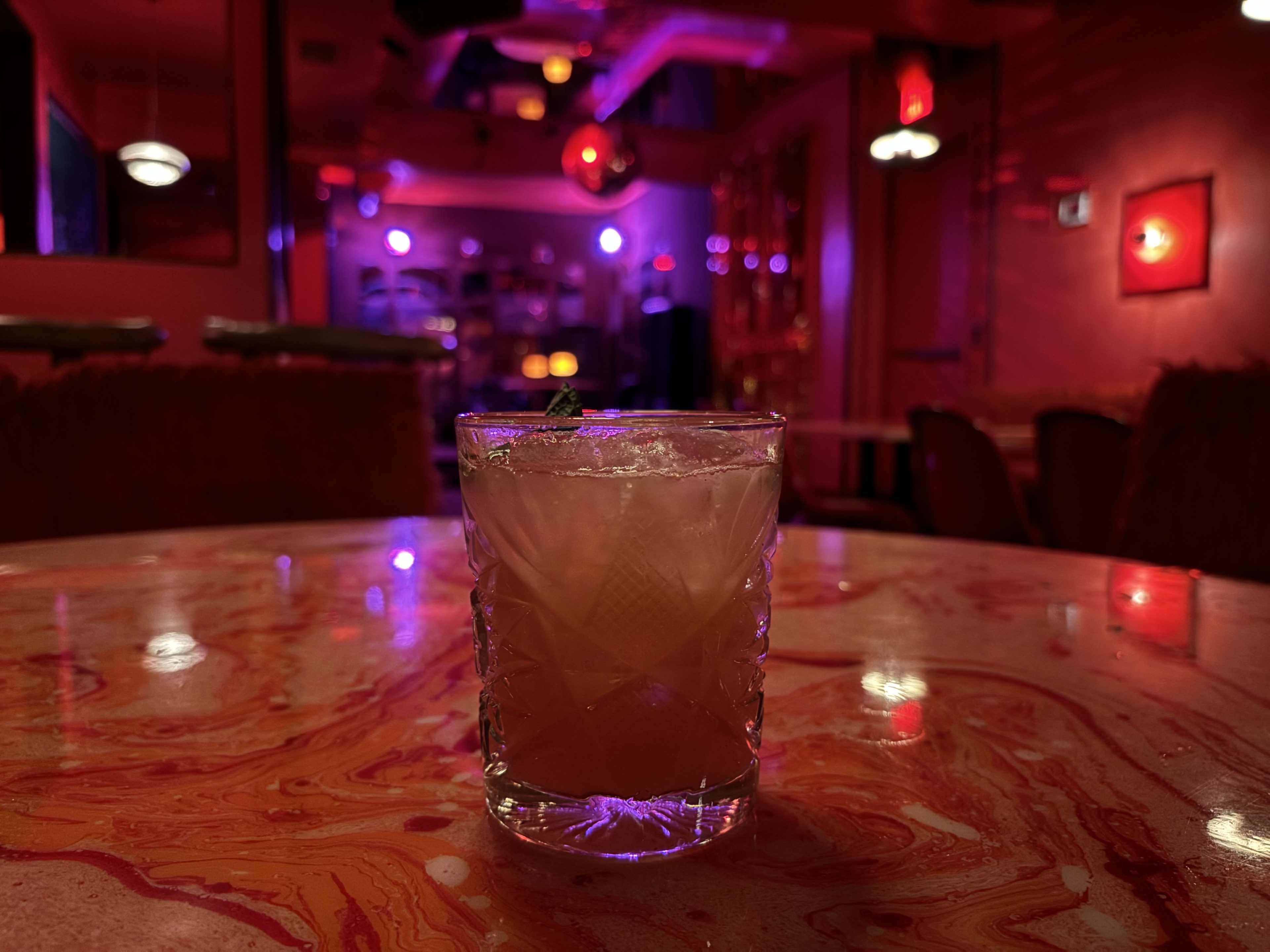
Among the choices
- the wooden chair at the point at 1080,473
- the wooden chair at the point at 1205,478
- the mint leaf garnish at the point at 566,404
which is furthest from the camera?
the wooden chair at the point at 1080,473

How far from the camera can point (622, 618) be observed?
385mm

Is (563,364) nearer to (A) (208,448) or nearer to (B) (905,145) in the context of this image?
(B) (905,145)

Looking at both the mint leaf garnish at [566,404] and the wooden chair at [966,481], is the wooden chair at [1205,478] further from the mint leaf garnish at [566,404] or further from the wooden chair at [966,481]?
the wooden chair at [966,481]


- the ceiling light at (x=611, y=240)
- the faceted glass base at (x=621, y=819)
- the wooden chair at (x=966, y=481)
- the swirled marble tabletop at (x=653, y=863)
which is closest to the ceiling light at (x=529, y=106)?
the ceiling light at (x=611, y=240)

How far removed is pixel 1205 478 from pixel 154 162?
536 centimetres

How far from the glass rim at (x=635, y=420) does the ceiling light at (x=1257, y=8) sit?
413 centimetres

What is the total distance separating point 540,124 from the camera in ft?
29.3

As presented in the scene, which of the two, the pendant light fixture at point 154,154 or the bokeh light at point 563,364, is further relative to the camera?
the bokeh light at point 563,364

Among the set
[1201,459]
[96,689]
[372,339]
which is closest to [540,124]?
[372,339]

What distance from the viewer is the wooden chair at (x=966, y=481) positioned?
3178mm

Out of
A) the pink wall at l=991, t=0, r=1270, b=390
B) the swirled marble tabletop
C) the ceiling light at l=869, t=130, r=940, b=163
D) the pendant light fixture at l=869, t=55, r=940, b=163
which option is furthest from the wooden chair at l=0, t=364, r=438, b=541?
the pendant light fixture at l=869, t=55, r=940, b=163

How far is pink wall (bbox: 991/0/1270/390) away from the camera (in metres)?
4.88

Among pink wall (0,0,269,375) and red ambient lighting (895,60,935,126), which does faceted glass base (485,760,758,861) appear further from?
red ambient lighting (895,60,935,126)

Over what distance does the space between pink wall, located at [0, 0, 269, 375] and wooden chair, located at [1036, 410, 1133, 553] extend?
408 cm
